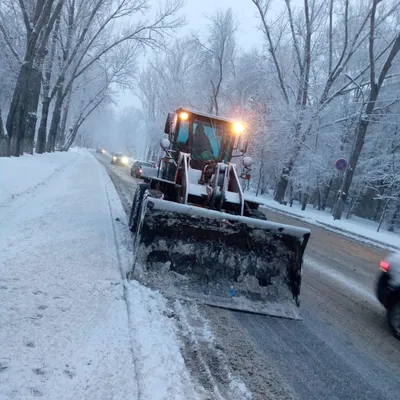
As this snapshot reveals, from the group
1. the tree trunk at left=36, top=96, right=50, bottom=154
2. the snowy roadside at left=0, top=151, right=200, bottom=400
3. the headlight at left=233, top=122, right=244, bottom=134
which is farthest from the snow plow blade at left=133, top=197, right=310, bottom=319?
the tree trunk at left=36, top=96, right=50, bottom=154

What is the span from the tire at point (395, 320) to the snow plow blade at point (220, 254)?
1.21 m

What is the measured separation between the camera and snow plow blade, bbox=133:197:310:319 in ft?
16.7

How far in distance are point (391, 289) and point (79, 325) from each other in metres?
3.93

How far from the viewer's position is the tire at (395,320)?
4.78m

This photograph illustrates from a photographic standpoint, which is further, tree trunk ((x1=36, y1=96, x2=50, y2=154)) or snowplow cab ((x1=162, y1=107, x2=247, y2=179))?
tree trunk ((x1=36, y1=96, x2=50, y2=154))

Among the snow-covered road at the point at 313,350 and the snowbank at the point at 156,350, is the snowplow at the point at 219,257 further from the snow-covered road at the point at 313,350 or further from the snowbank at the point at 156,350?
the snowbank at the point at 156,350

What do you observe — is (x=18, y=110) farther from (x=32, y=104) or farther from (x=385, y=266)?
(x=385, y=266)

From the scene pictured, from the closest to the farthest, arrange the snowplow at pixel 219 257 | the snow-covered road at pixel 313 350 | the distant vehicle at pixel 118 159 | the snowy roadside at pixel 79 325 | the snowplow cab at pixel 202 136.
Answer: the snowy roadside at pixel 79 325, the snow-covered road at pixel 313 350, the snowplow at pixel 219 257, the snowplow cab at pixel 202 136, the distant vehicle at pixel 118 159

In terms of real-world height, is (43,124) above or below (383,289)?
above

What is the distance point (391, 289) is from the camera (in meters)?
4.91

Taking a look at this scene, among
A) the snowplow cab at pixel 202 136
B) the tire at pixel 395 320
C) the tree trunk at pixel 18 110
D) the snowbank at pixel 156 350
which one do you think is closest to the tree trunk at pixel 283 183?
the tree trunk at pixel 18 110

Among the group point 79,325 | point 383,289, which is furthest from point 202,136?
point 79,325

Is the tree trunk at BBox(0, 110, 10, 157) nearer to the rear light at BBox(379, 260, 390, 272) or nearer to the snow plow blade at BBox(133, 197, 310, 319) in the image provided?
the snow plow blade at BBox(133, 197, 310, 319)

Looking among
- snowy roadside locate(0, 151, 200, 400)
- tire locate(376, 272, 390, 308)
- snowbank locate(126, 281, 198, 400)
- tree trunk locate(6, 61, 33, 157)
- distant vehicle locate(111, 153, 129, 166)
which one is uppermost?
tree trunk locate(6, 61, 33, 157)
